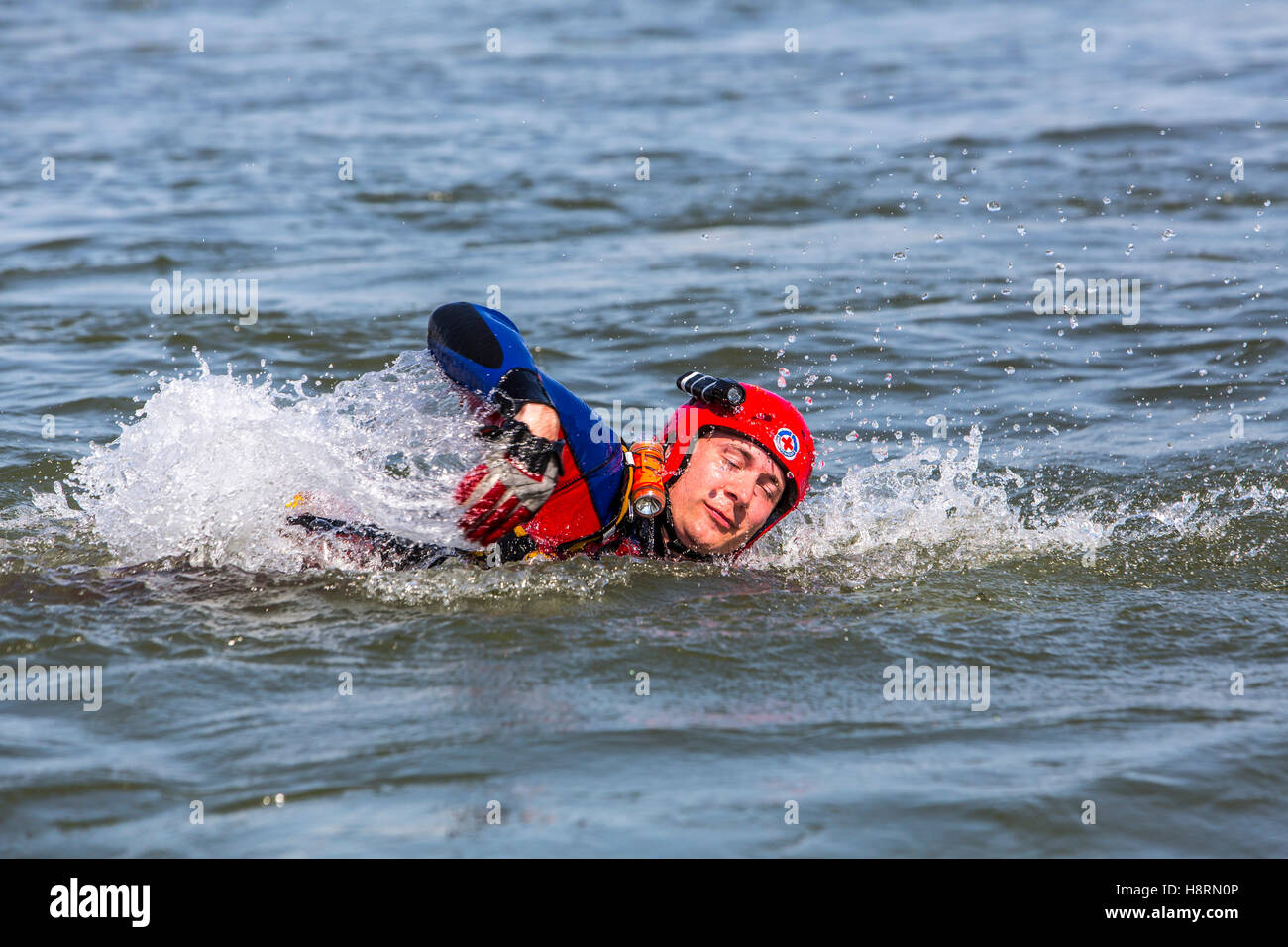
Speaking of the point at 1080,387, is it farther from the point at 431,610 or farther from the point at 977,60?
the point at 977,60

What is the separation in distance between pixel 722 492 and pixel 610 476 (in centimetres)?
48

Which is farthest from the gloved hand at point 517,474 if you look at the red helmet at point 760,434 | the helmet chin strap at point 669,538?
the red helmet at point 760,434

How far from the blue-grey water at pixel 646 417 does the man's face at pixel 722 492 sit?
0.28m

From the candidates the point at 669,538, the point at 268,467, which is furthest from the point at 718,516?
the point at 268,467

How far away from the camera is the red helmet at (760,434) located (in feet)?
19.2

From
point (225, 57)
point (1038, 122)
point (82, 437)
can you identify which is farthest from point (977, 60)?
point (82, 437)

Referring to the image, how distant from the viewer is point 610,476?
223 inches

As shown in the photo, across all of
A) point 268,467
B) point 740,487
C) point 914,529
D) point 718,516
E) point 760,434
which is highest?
point 760,434

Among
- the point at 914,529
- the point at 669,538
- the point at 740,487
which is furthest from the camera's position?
the point at 914,529

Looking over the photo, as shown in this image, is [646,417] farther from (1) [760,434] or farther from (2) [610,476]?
Answer: (2) [610,476]

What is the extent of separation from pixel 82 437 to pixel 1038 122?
Result: 1278cm

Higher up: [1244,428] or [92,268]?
[92,268]

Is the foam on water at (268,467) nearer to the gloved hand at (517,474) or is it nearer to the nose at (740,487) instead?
the gloved hand at (517,474)

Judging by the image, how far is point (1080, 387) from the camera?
30.2ft
